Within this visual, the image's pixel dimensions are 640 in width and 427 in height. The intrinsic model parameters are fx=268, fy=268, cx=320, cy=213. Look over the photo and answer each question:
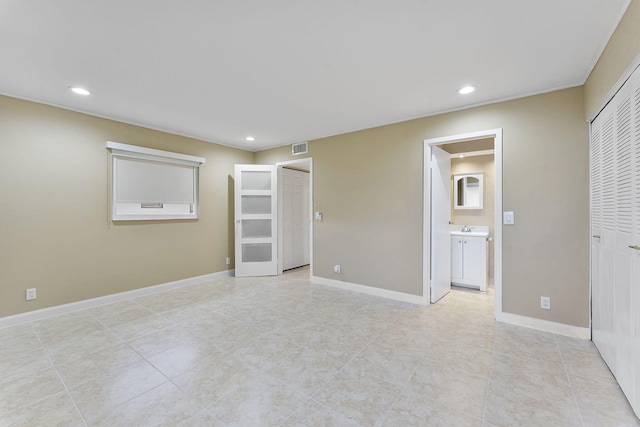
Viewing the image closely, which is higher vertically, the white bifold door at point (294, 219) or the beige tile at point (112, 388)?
the white bifold door at point (294, 219)

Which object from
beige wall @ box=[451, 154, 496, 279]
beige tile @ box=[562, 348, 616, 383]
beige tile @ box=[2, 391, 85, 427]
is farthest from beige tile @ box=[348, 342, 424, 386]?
beige wall @ box=[451, 154, 496, 279]

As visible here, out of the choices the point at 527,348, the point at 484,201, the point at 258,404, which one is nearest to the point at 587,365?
the point at 527,348

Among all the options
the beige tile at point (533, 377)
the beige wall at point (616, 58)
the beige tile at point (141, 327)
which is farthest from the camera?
the beige tile at point (141, 327)

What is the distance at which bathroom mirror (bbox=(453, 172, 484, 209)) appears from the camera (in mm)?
4625

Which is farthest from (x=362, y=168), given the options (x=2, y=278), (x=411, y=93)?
(x=2, y=278)

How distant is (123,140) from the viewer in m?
3.69

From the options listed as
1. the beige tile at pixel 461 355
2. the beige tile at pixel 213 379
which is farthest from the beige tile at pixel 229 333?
the beige tile at pixel 461 355

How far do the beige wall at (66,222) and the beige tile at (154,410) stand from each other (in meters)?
2.39

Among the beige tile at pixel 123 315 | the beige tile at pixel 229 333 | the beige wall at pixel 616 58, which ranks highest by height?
the beige wall at pixel 616 58

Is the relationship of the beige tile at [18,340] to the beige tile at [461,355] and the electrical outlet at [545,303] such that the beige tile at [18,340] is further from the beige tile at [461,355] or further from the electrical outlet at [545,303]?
the electrical outlet at [545,303]

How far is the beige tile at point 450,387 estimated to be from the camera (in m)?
1.67

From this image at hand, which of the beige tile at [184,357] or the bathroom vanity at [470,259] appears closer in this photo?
the beige tile at [184,357]

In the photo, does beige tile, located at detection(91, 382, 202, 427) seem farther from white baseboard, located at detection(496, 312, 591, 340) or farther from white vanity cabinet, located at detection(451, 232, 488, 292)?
white vanity cabinet, located at detection(451, 232, 488, 292)

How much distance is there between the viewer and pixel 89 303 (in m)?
3.37
